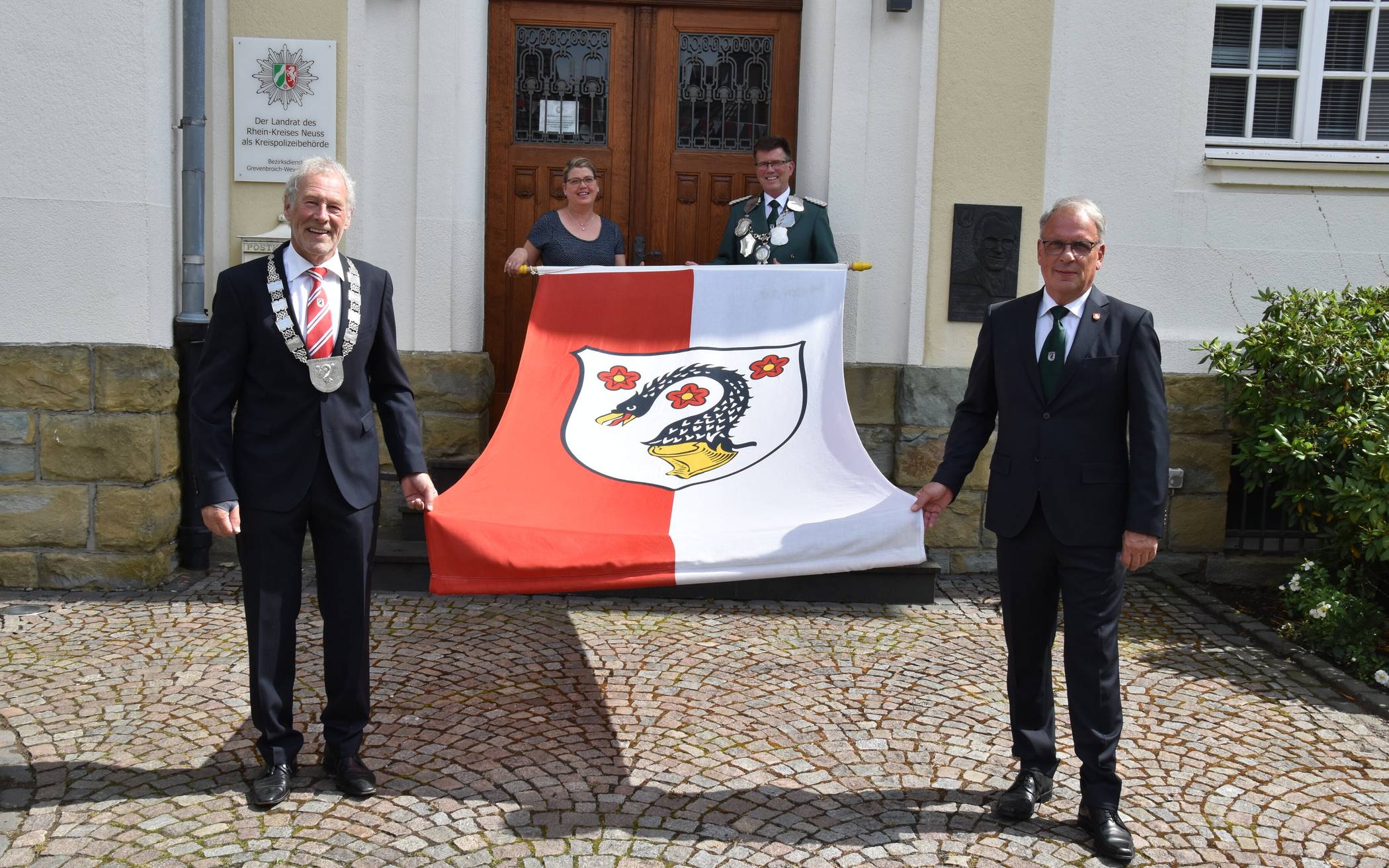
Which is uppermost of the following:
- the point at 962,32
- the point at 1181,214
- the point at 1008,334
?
the point at 962,32

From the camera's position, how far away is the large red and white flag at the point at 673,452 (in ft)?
13.0

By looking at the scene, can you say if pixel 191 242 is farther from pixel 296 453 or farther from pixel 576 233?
pixel 296 453

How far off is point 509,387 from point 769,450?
9.36 feet

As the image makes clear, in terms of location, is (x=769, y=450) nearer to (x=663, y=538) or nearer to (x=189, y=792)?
(x=663, y=538)

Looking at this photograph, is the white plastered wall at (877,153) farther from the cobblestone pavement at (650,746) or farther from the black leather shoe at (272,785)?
the black leather shoe at (272,785)

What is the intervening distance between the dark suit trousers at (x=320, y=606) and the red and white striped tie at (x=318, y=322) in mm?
321

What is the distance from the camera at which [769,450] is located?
190 inches

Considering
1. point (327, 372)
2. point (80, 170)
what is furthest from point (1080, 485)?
point (80, 170)

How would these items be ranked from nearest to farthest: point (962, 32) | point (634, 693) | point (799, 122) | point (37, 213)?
point (634, 693) < point (37, 213) < point (962, 32) < point (799, 122)

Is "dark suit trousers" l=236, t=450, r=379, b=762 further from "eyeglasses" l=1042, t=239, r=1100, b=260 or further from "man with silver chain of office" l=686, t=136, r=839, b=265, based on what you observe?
"man with silver chain of office" l=686, t=136, r=839, b=265

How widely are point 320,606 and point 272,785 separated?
1.84 feet

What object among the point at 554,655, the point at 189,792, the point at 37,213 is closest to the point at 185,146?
the point at 37,213

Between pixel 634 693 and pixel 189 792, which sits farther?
pixel 634 693

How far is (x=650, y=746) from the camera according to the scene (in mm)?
4262
